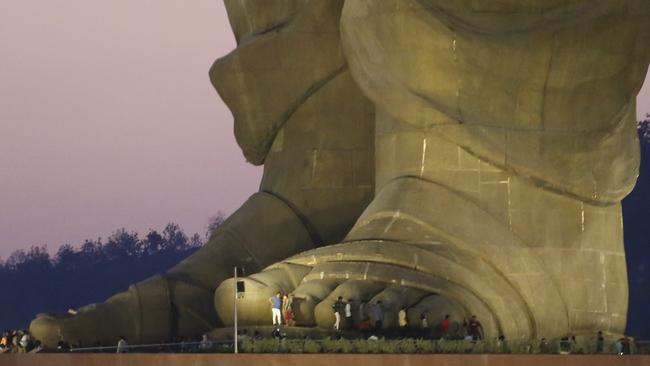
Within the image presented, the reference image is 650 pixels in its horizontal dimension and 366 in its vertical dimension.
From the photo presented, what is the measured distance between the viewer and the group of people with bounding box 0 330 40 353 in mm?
25906

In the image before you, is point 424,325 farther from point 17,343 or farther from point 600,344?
point 17,343

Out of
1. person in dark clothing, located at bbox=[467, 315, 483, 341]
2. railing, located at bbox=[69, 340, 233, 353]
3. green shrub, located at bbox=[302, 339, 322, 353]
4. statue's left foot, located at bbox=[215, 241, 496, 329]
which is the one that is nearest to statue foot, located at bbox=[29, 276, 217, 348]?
railing, located at bbox=[69, 340, 233, 353]

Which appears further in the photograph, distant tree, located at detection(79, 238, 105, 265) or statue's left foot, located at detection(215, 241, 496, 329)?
distant tree, located at detection(79, 238, 105, 265)

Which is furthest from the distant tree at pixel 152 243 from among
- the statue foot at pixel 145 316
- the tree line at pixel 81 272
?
the statue foot at pixel 145 316

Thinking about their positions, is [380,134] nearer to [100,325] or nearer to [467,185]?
[467,185]

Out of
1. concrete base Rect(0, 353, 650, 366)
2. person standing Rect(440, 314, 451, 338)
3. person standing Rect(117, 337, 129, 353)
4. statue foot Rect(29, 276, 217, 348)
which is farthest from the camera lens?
statue foot Rect(29, 276, 217, 348)

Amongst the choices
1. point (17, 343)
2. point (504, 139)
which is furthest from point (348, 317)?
point (17, 343)

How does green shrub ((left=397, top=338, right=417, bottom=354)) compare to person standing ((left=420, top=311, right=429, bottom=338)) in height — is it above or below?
below

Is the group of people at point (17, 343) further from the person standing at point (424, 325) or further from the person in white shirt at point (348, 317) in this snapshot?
the person standing at point (424, 325)

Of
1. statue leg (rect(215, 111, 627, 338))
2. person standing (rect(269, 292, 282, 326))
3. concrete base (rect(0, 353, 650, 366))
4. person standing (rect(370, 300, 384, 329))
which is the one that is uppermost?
statue leg (rect(215, 111, 627, 338))

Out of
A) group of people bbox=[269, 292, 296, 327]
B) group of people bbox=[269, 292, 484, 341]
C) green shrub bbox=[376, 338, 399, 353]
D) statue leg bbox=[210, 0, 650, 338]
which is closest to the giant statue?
statue leg bbox=[210, 0, 650, 338]

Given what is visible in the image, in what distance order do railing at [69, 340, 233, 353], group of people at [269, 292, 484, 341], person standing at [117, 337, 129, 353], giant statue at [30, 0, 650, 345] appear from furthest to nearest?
1. giant statue at [30, 0, 650, 345]
2. person standing at [117, 337, 129, 353]
3. group of people at [269, 292, 484, 341]
4. railing at [69, 340, 233, 353]

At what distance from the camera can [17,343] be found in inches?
1041

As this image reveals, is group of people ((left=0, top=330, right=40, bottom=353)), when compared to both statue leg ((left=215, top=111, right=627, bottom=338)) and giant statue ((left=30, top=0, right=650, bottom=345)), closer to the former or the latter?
giant statue ((left=30, top=0, right=650, bottom=345))
